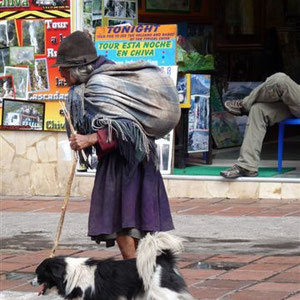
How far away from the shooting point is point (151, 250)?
5.20 meters

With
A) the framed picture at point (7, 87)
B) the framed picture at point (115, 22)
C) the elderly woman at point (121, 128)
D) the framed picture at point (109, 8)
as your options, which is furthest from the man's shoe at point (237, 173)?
the elderly woman at point (121, 128)

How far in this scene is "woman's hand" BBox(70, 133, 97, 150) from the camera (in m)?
5.79

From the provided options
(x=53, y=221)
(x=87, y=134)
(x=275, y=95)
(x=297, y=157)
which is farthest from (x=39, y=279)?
(x=297, y=157)

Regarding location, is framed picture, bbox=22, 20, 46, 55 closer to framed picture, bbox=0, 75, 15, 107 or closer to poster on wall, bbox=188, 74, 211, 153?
framed picture, bbox=0, 75, 15, 107

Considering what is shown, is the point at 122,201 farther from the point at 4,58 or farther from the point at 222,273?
the point at 4,58

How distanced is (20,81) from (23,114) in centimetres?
39

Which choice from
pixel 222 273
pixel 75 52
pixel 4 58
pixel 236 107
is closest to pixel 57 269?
pixel 75 52

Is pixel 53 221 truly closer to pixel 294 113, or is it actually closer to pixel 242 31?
pixel 294 113

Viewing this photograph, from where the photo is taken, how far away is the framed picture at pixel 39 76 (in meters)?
11.3

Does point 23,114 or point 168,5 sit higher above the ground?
point 168,5

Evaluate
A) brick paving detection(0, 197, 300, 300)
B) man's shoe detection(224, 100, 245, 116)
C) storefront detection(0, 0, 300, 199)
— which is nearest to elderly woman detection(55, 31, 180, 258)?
brick paving detection(0, 197, 300, 300)

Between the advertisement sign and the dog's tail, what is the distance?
579cm

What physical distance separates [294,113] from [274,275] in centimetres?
372

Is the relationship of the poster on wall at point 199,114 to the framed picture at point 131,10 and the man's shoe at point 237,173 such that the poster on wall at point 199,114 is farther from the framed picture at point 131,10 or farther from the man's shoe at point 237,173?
the framed picture at point 131,10
